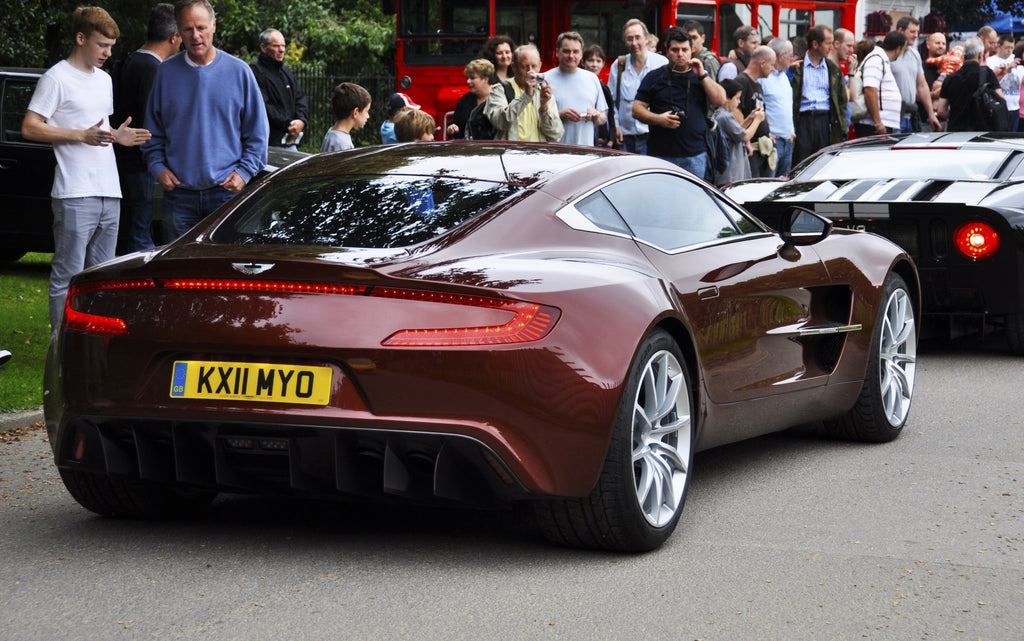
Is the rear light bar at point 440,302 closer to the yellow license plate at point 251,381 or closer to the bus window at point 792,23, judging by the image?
the yellow license plate at point 251,381

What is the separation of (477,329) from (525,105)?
6676mm

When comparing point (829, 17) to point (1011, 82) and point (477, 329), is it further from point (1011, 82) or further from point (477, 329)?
point (477, 329)

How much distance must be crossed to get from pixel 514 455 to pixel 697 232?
165 centimetres

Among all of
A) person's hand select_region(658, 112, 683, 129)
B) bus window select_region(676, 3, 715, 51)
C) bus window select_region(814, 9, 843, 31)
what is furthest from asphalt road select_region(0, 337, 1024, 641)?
bus window select_region(814, 9, 843, 31)

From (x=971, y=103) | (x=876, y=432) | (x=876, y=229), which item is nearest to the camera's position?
(x=876, y=432)

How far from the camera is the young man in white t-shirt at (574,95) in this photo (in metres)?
11.6

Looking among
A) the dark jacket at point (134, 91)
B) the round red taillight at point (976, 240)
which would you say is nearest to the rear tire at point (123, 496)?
the dark jacket at point (134, 91)

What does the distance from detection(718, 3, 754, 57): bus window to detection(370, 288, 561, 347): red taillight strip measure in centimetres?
1545

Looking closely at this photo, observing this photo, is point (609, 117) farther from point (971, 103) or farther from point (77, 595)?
point (77, 595)

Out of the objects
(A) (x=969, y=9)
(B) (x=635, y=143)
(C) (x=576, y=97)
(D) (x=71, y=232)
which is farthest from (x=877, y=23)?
(A) (x=969, y=9)

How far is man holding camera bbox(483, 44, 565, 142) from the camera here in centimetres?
1072

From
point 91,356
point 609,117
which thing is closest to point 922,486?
point 91,356

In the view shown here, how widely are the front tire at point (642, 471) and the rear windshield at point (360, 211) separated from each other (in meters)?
0.73

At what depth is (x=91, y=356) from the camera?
4535 mm
